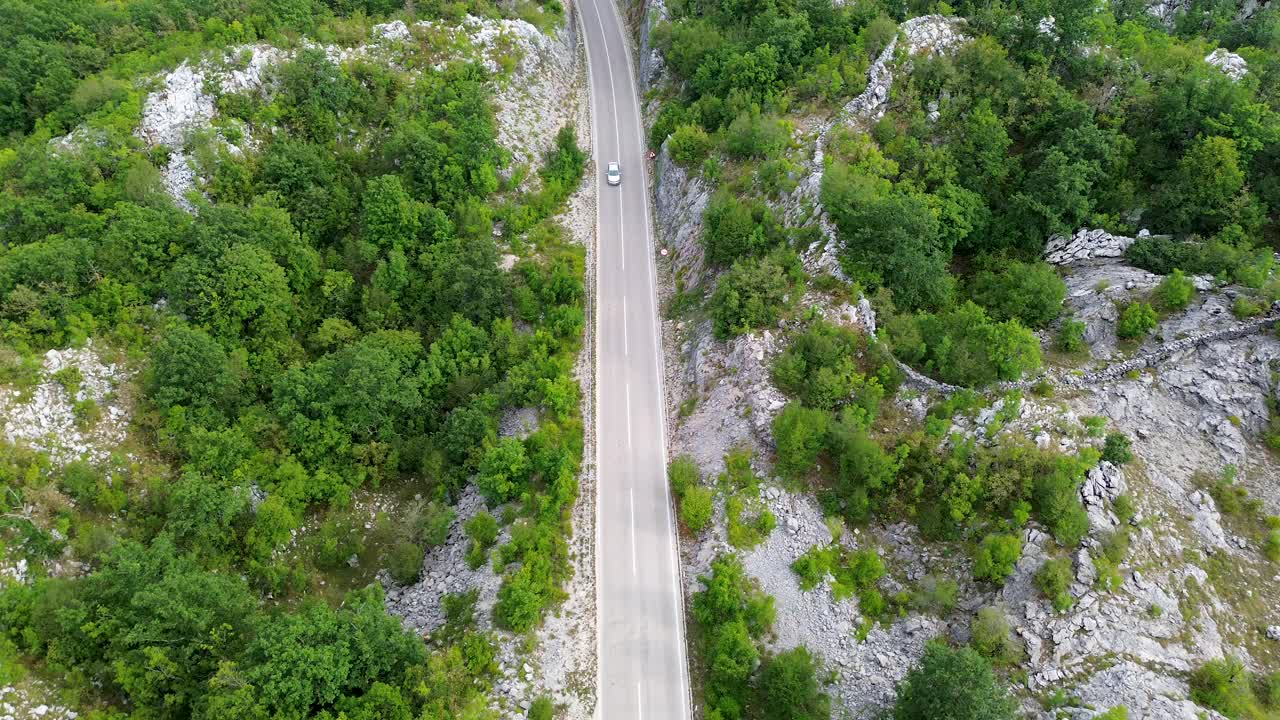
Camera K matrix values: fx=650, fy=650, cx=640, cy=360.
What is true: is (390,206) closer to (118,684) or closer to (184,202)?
(184,202)

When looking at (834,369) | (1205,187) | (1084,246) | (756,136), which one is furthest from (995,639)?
(756,136)

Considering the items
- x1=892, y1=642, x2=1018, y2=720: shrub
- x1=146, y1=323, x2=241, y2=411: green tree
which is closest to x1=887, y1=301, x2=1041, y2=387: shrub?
x1=892, y1=642, x2=1018, y2=720: shrub

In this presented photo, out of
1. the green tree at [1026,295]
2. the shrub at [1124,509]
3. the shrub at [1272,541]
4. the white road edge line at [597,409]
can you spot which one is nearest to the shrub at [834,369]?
the green tree at [1026,295]

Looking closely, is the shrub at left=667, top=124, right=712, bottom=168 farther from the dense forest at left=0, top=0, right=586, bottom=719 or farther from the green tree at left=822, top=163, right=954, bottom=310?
the green tree at left=822, top=163, right=954, bottom=310

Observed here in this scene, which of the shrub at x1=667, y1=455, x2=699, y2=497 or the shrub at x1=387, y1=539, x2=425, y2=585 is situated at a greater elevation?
the shrub at x1=667, y1=455, x2=699, y2=497

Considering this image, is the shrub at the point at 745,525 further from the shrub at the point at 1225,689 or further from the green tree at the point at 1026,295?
the green tree at the point at 1026,295

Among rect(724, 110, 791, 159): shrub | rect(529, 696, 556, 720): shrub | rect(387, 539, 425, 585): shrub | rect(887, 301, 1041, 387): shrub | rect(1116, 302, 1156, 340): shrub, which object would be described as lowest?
rect(529, 696, 556, 720): shrub
